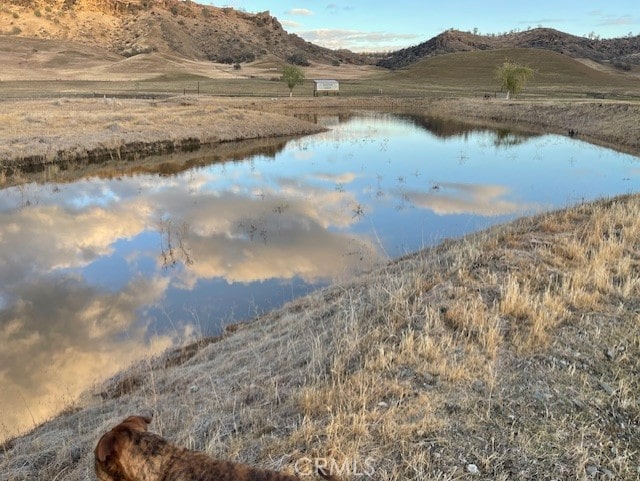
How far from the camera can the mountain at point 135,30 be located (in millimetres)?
152000

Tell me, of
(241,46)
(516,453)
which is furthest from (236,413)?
(241,46)

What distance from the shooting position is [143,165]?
26812 millimetres

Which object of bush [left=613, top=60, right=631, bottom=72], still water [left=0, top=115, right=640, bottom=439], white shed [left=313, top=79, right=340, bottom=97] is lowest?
still water [left=0, top=115, right=640, bottom=439]

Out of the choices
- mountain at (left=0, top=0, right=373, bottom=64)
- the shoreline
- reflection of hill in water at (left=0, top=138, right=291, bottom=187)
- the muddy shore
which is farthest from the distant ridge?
the shoreline

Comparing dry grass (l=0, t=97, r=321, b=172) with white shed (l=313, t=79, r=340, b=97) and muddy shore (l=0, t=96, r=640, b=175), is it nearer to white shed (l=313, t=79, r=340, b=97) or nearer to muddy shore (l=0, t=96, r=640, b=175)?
muddy shore (l=0, t=96, r=640, b=175)

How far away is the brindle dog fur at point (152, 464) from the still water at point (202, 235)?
646 cm

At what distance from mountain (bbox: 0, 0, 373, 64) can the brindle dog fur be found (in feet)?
527

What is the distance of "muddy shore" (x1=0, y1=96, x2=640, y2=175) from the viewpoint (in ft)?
88.8

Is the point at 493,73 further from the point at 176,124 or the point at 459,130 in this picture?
the point at 176,124
